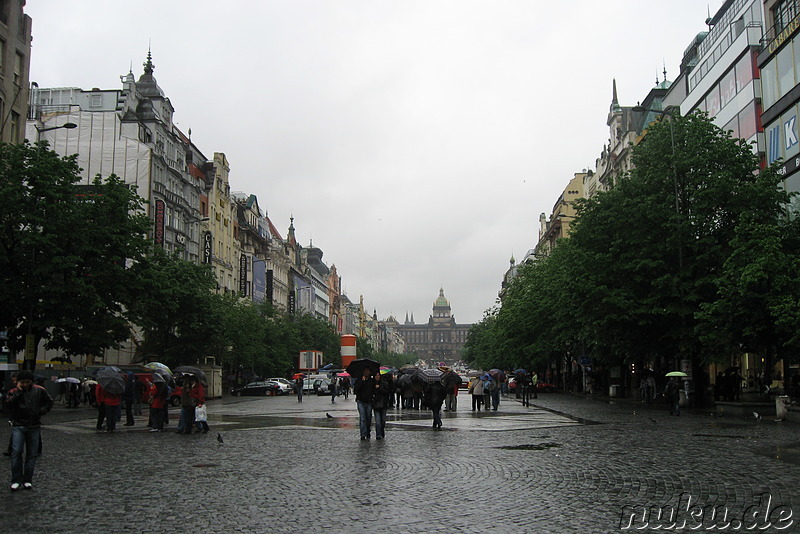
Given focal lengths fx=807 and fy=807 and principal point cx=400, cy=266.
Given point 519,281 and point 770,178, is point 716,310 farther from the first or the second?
point 519,281

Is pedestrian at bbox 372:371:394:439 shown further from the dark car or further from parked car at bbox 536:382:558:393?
parked car at bbox 536:382:558:393

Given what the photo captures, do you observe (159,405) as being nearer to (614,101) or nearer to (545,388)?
(545,388)

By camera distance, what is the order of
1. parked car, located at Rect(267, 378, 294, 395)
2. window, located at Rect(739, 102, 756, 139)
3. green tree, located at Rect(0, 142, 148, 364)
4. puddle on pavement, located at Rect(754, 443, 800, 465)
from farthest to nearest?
parked car, located at Rect(267, 378, 294, 395)
window, located at Rect(739, 102, 756, 139)
green tree, located at Rect(0, 142, 148, 364)
puddle on pavement, located at Rect(754, 443, 800, 465)

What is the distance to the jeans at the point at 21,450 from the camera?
11125 mm

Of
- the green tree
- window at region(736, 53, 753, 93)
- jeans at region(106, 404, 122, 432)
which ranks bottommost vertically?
jeans at region(106, 404, 122, 432)

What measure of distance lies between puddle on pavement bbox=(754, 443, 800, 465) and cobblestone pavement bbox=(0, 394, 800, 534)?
0.14 ft

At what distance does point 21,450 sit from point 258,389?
5441 centimetres

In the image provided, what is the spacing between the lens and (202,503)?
10.3m

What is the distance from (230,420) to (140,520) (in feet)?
64.2

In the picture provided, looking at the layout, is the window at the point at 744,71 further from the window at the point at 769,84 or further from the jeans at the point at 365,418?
the jeans at the point at 365,418

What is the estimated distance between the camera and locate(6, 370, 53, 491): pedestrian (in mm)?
11148

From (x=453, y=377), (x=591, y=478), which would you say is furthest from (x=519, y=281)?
(x=591, y=478)

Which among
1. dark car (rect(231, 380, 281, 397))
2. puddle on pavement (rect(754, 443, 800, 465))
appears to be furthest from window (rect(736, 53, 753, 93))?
dark car (rect(231, 380, 281, 397))

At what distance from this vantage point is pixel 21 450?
11.2 metres
